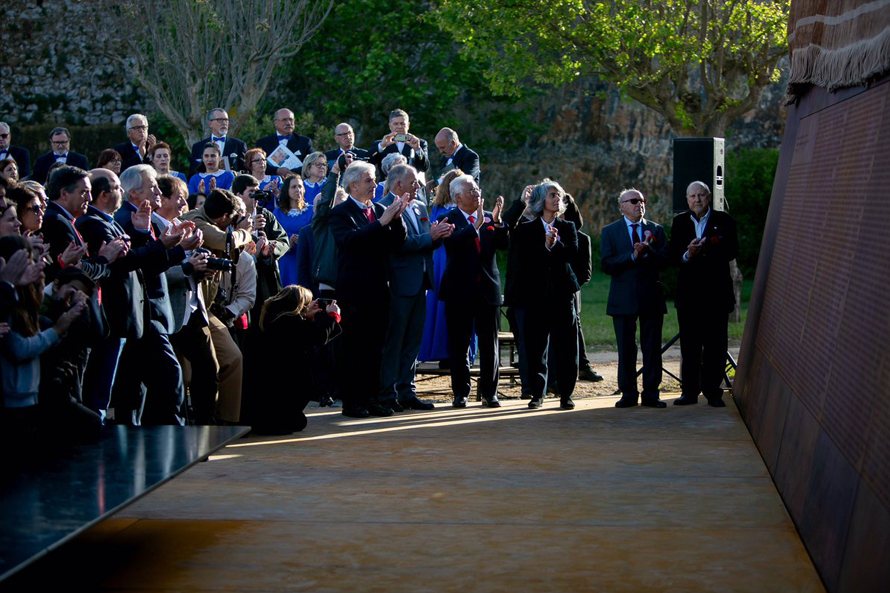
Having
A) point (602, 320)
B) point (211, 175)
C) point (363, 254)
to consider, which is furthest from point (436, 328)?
point (602, 320)

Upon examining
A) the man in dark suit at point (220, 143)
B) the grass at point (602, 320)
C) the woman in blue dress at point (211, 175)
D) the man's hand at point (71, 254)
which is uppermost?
the man in dark suit at point (220, 143)

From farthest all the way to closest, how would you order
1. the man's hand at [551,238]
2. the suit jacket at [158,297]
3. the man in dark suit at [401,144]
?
1. the man in dark suit at [401,144]
2. the man's hand at [551,238]
3. the suit jacket at [158,297]

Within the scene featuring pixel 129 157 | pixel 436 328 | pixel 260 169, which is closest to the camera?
pixel 436 328

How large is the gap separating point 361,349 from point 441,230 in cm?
109

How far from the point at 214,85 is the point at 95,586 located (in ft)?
73.0

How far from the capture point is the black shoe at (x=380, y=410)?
31.3 ft

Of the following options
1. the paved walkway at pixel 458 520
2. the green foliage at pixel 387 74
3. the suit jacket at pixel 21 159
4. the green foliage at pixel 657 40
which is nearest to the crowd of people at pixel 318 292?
the paved walkway at pixel 458 520

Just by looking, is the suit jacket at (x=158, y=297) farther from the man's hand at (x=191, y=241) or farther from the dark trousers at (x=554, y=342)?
the dark trousers at (x=554, y=342)

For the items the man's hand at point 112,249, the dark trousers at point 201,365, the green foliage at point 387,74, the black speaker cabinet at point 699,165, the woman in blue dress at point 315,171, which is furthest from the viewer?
the green foliage at point 387,74

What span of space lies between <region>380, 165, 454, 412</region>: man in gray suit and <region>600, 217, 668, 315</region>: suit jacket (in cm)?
145

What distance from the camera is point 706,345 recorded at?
10.1 meters

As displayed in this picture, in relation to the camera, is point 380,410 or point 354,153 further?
point 354,153

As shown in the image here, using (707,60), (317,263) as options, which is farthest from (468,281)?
(707,60)

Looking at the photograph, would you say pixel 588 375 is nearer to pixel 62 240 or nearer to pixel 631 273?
pixel 631 273
